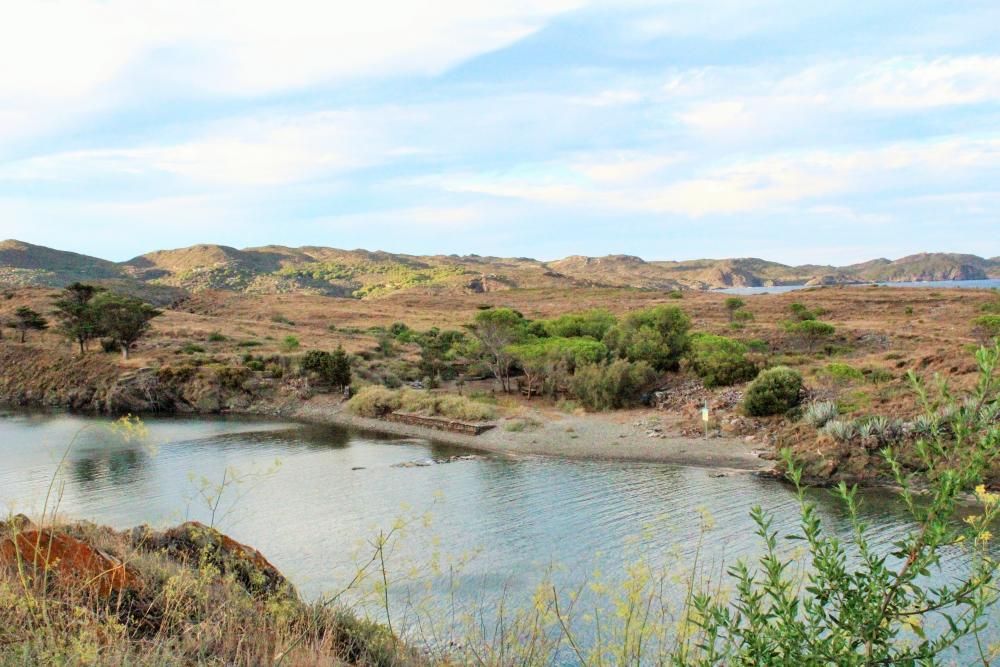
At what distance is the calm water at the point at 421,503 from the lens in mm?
12531

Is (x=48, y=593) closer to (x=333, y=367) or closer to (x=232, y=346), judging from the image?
(x=333, y=367)

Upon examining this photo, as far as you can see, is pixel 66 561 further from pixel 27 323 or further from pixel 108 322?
pixel 27 323

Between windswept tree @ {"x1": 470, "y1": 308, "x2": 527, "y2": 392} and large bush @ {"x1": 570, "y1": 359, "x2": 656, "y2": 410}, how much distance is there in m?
5.21

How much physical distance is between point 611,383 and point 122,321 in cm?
2678

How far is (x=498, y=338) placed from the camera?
34.5m

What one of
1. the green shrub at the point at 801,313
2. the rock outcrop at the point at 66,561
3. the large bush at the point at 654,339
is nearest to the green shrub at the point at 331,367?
the large bush at the point at 654,339

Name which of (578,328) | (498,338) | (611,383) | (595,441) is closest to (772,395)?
(595,441)

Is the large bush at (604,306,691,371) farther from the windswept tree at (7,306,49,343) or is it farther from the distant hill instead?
the distant hill

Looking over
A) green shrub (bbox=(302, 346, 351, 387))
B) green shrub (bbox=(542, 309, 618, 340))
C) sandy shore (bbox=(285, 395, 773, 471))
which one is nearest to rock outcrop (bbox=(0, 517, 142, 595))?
sandy shore (bbox=(285, 395, 773, 471))

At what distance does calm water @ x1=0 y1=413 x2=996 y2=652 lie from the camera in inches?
493

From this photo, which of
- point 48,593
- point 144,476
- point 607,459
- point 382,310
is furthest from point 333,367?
point 382,310

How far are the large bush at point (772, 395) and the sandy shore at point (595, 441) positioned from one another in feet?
6.23

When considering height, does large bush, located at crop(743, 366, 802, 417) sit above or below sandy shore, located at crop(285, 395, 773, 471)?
above

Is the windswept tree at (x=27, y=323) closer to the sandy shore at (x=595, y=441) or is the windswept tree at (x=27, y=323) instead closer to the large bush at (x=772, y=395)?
the sandy shore at (x=595, y=441)
